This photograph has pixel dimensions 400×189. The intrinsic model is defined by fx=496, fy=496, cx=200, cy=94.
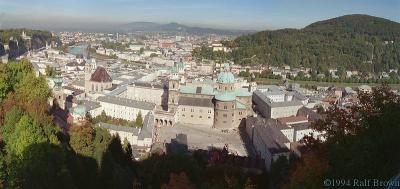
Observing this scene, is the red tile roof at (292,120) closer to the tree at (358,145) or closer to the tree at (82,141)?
the tree at (82,141)

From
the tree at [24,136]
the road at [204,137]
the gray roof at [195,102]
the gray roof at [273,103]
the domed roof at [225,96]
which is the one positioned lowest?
the road at [204,137]

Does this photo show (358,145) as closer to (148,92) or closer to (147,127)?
(147,127)

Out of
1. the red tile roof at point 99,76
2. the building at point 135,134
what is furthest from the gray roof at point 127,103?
the building at point 135,134

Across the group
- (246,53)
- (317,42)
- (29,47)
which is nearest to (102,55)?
(29,47)

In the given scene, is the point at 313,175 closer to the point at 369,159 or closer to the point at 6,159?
the point at 369,159

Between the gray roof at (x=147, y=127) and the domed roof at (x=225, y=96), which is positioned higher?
the domed roof at (x=225, y=96)

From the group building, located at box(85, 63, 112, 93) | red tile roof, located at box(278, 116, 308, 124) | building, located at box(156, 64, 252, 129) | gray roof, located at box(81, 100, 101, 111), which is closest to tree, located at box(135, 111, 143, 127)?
building, located at box(156, 64, 252, 129)

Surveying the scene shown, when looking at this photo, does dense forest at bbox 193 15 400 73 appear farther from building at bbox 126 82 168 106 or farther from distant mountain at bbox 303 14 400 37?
building at bbox 126 82 168 106
